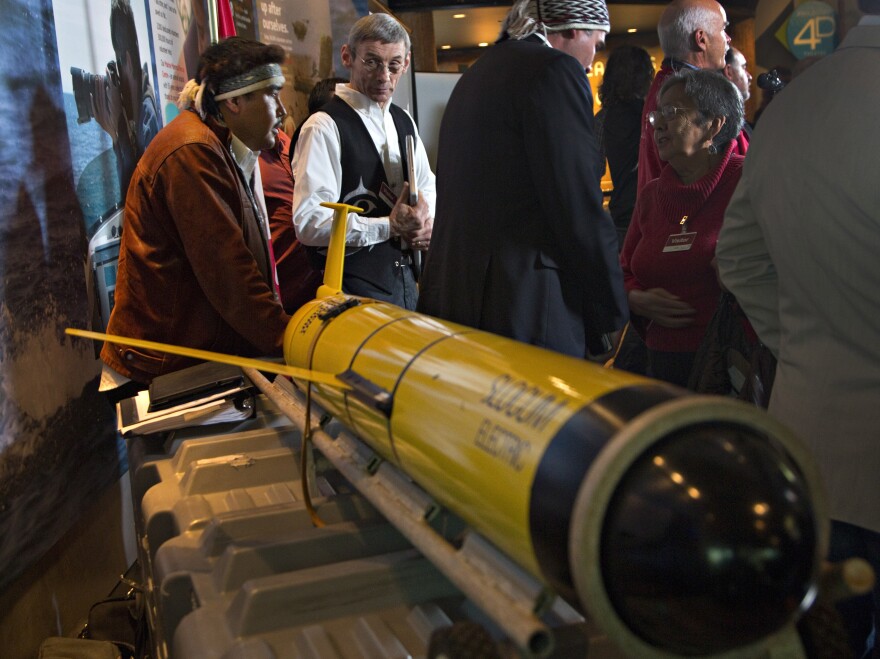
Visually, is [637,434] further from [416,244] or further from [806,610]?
[416,244]

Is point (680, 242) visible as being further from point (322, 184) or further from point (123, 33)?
point (123, 33)

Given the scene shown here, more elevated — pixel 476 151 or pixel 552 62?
pixel 552 62

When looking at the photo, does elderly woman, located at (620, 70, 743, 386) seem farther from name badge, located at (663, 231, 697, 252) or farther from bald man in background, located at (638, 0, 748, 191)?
bald man in background, located at (638, 0, 748, 191)

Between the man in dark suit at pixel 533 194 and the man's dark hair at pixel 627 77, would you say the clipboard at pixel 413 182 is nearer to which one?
the man in dark suit at pixel 533 194

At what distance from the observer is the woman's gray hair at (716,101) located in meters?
2.30

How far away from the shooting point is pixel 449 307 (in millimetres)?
2055

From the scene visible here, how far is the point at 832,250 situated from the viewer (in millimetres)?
1336

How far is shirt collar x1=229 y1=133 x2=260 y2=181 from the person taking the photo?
8.11 ft

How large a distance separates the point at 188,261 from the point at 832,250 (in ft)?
5.16

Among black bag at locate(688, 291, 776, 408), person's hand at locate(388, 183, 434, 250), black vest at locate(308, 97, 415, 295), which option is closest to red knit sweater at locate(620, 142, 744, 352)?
black bag at locate(688, 291, 776, 408)

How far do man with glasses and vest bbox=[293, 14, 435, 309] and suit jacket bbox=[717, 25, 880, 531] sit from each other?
146cm

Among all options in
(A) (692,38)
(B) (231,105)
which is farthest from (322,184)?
(A) (692,38)

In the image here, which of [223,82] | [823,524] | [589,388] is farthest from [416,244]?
[823,524]

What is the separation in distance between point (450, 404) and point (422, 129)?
174 inches
